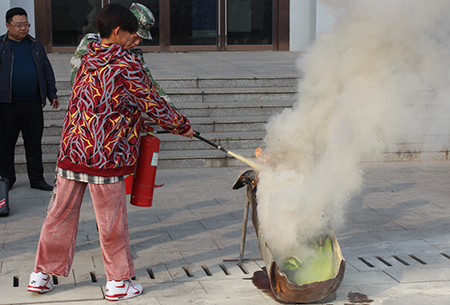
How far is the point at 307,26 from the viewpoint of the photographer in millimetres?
14719

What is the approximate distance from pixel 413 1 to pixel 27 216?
3.98m

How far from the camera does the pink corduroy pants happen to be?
3594mm

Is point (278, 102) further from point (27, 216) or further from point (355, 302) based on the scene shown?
point (355, 302)

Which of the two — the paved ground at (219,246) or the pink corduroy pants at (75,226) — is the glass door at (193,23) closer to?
the paved ground at (219,246)

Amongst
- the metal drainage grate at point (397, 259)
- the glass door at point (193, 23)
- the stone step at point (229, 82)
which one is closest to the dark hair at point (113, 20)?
the metal drainage grate at point (397, 259)

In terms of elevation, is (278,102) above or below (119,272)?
above

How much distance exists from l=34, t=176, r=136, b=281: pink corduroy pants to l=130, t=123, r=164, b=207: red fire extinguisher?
255 millimetres

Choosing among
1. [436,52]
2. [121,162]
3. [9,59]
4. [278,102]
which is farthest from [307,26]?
[121,162]

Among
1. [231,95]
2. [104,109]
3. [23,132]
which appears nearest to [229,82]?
[231,95]

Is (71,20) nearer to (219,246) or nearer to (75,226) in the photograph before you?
(219,246)

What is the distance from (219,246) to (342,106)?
162cm

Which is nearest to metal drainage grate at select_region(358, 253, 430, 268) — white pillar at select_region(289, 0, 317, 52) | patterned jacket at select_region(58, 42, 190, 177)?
patterned jacket at select_region(58, 42, 190, 177)

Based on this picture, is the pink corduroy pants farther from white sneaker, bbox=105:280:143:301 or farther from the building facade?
the building facade

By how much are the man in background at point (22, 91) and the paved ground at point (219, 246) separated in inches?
15.8
